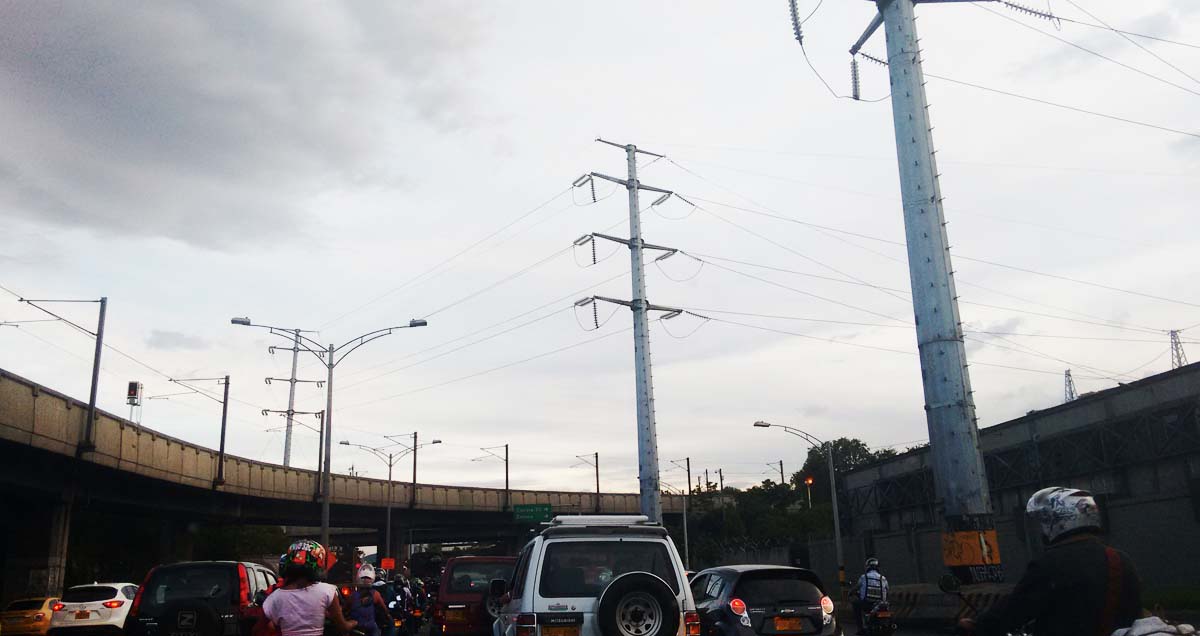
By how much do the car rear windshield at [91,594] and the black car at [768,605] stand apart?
17460 mm

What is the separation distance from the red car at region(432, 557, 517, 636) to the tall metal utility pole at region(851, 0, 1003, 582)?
7.90m

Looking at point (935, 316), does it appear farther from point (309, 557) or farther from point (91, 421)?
point (91, 421)

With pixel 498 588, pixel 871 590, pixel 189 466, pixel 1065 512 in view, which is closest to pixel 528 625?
pixel 498 588

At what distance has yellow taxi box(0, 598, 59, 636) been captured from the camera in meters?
26.2

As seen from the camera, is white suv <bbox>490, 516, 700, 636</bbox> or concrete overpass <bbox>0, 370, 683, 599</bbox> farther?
concrete overpass <bbox>0, 370, 683, 599</bbox>

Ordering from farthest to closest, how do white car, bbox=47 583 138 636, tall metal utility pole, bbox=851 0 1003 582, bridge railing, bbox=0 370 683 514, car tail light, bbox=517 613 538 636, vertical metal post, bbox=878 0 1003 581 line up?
bridge railing, bbox=0 370 683 514
white car, bbox=47 583 138 636
vertical metal post, bbox=878 0 1003 581
tall metal utility pole, bbox=851 0 1003 582
car tail light, bbox=517 613 538 636

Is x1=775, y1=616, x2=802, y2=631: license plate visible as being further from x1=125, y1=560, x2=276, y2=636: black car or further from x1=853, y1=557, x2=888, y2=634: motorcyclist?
x1=125, y1=560, x2=276, y2=636: black car

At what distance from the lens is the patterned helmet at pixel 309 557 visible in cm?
705

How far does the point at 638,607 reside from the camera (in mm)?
8711

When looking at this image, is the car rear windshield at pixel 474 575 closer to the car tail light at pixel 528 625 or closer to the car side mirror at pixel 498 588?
the car side mirror at pixel 498 588

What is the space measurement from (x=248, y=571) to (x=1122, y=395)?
3464 centimetres

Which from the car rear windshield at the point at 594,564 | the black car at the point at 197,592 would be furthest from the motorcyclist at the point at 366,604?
the car rear windshield at the point at 594,564

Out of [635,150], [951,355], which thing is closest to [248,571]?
[951,355]

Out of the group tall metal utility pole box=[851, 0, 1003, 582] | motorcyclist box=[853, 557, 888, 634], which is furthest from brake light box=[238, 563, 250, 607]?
tall metal utility pole box=[851, 0, 1003, 582]
